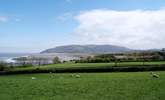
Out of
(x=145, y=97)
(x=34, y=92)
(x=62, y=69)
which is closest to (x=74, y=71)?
(x=62, y=69)

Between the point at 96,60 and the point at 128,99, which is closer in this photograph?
the point at 128,99

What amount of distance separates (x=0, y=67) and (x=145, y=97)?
38765mm

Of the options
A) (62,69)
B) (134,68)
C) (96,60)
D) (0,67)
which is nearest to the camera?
(134,68)

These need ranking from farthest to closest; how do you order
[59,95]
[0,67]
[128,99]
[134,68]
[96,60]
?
1. [96,60]
2. [0,67]
3. [134,68]
4. [59,95]
5. [128,99]

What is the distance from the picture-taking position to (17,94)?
57.4 feet

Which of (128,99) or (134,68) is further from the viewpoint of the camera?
(134,68)

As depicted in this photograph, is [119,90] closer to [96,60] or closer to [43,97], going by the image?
[43,97]

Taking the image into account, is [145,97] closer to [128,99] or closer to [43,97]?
[128,99]

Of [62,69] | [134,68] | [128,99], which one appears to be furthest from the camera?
[62,69]

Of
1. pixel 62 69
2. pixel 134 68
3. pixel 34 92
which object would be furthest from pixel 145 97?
pixel 62 69

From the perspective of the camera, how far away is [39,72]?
4312 centimetres

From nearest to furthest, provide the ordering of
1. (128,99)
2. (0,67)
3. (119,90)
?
1. (128,99)
2. (119,90)
3. (0,67)

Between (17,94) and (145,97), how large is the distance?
21.8 ft

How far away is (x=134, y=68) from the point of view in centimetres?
4016
